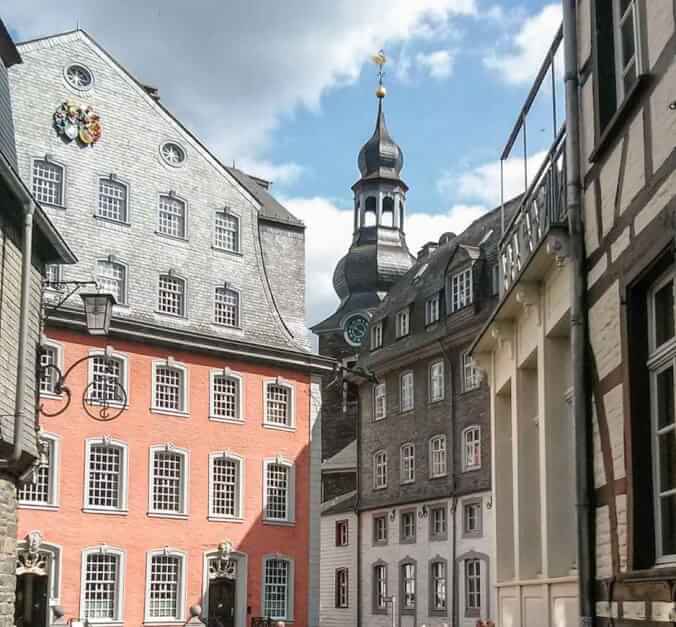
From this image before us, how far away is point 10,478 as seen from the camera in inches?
786

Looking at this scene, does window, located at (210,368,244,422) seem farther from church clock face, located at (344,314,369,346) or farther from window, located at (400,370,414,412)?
church clock face, located at (344,314,369,346)

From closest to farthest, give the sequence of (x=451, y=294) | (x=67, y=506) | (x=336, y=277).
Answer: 1. (x=67, y=506)
2. (x=451, y=294)
3. (x=336, y=277)

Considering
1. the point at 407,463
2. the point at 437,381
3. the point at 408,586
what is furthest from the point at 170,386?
the point at 408,586

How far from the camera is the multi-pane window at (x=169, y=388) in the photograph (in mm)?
38500

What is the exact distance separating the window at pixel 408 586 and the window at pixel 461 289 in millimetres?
9597

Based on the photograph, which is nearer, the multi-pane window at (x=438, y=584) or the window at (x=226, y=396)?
the window at (x=226, y=396)

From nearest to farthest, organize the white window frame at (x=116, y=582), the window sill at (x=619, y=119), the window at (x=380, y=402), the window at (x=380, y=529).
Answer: the window sill at (x=619, y=119) → the white window frame at (x=116, y=582) → the window at (x=380, y=529) → the window at (x=380, y=402)

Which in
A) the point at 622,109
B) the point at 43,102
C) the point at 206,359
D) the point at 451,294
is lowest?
the point at 622,109

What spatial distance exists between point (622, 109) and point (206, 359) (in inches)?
1272

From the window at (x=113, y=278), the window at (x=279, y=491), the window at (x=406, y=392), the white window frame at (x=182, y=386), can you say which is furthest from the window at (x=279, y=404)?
the window at (x=406, y=392)

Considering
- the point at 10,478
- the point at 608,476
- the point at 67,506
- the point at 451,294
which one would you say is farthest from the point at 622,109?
the point at 451,294

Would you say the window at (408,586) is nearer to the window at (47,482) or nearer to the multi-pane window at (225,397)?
the multi-pane window at (225,397)

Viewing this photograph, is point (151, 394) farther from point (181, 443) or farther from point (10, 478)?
point (10, 478)

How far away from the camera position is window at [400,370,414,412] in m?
48.4
